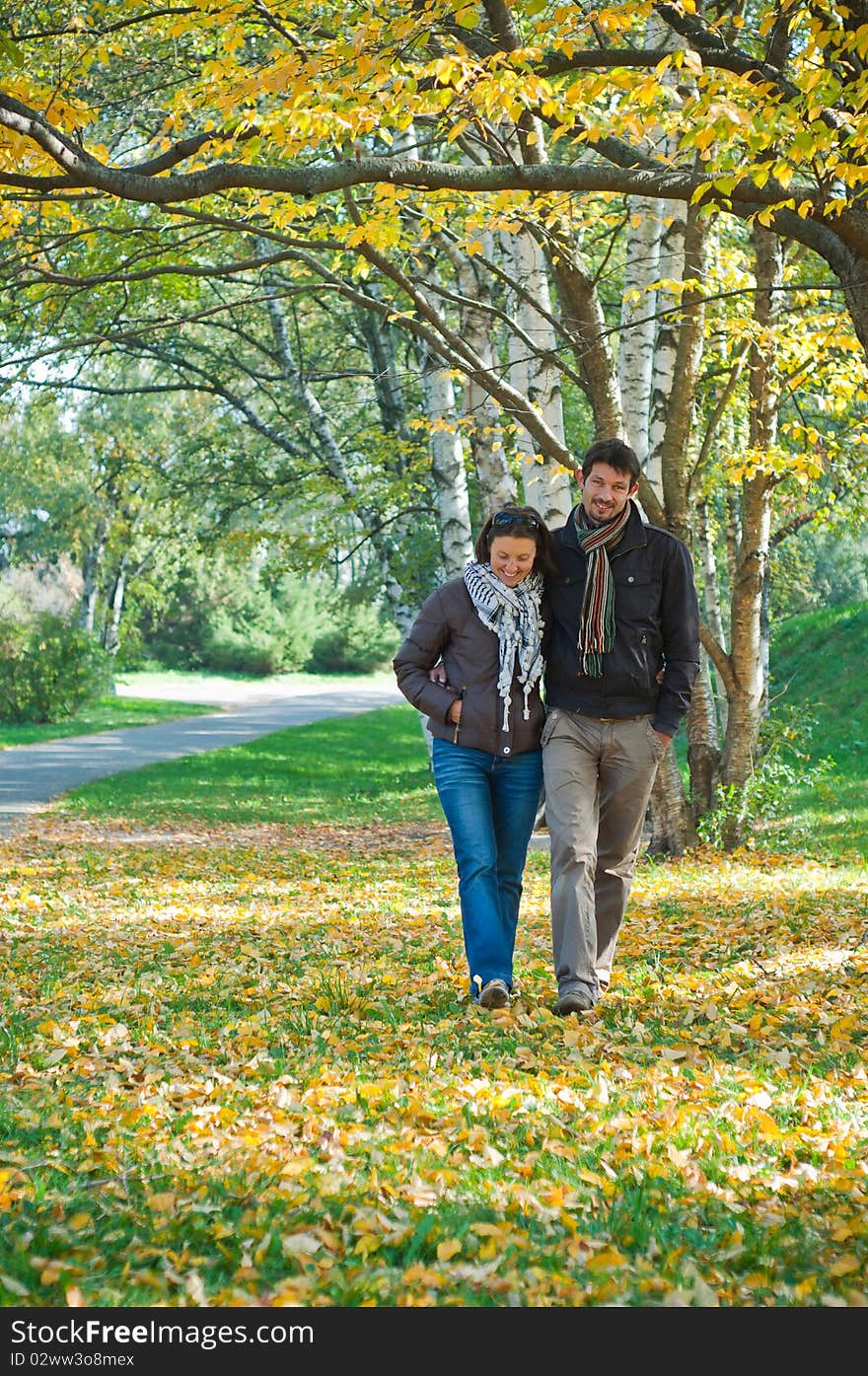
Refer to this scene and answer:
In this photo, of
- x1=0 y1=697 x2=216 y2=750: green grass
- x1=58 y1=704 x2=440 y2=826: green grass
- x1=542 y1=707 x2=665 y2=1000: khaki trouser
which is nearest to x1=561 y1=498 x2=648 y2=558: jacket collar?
x1=542 y1=707 x2=665 y2=1000: khaki trouser

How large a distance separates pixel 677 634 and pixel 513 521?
844mm

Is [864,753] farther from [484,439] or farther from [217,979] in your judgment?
[217,979]

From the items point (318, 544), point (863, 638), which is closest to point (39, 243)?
point (318, 544)

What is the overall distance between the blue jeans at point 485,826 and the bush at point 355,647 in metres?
53.4

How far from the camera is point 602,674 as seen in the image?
5.70 meters

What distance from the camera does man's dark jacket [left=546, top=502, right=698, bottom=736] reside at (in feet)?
18.7

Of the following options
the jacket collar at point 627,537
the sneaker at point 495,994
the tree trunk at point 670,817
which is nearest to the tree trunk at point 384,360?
the tree trunk at point 670,817

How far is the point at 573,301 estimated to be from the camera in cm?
994

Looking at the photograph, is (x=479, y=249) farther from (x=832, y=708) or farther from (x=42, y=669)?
(x=42, y=669)

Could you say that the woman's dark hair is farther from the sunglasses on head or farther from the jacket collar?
the jacket collar

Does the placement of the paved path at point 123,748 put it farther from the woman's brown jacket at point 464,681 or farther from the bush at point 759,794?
the woman's brown jacket at point 464,681

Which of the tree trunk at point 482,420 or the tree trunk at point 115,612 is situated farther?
the tree trunk at point 115,612

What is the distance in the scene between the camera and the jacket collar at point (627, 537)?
18.9 ft
